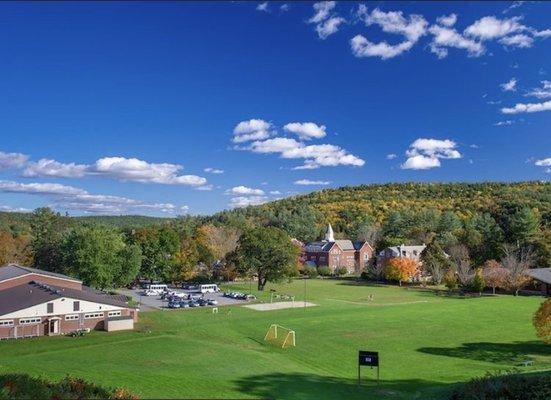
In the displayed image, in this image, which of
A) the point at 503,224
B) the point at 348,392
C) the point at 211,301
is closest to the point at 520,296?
the point at 503,224

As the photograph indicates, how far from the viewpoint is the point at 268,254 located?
219ft

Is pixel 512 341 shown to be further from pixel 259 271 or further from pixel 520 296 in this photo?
pixel 259 271

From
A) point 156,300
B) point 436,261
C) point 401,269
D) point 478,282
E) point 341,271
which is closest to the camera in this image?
point 156,300

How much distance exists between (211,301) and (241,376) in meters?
31.0

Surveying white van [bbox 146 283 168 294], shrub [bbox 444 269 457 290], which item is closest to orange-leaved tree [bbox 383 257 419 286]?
shrub [bbox 444 269 457 290]

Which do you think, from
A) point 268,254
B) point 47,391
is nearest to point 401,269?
point 268,254

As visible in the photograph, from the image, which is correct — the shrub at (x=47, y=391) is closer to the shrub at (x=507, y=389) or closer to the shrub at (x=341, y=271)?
the shrub at (x=507, y=389)

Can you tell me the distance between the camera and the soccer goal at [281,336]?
3603cm

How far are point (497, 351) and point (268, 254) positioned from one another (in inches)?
1452

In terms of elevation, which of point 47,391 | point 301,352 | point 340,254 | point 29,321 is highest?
point 340,254

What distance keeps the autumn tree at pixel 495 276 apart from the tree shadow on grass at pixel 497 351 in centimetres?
3244

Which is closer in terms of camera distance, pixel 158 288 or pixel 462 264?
pixel 158 288

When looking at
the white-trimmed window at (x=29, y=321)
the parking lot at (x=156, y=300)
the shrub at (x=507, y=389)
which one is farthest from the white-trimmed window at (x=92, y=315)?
the shrub at (x=507, y=389)

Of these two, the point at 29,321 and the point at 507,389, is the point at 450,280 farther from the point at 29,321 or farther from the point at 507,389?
the point at 507,389
